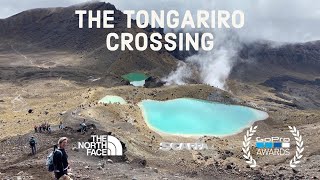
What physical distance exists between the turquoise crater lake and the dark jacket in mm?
37620

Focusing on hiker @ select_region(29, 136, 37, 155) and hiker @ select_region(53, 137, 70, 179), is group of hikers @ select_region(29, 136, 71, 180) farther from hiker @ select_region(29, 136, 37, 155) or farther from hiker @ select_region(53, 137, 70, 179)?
Answer: hiker @ select_region(29, 136, 37, 155)

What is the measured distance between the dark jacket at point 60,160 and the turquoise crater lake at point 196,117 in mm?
37620

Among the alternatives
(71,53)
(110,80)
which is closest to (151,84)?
(110,80)

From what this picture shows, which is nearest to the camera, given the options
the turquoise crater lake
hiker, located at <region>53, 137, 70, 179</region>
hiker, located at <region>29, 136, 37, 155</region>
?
hiker, located at <region>53, 137, 70, 179</region>

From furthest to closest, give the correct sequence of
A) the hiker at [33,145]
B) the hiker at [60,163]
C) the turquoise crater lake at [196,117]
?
the turquoise crater lake at [196,117] → the hiker at [33,145] → the hiker at [60,163]

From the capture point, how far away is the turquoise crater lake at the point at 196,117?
5819cm

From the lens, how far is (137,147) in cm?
4456

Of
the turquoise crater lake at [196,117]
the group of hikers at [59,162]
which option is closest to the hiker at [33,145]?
the group of hikers at [59,162]

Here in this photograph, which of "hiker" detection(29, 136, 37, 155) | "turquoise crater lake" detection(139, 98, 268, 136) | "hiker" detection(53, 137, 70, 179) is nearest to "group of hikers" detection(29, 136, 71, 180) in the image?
"hiker" detection(53, 137, 70, 179)

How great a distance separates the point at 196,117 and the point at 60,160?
47.1 meters

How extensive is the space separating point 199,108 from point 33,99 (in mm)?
39735

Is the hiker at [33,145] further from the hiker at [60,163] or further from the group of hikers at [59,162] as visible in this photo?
the hiker at [60,163]

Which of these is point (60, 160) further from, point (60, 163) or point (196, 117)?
point (196, 117)

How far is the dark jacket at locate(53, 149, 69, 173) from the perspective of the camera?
17.6 meters
